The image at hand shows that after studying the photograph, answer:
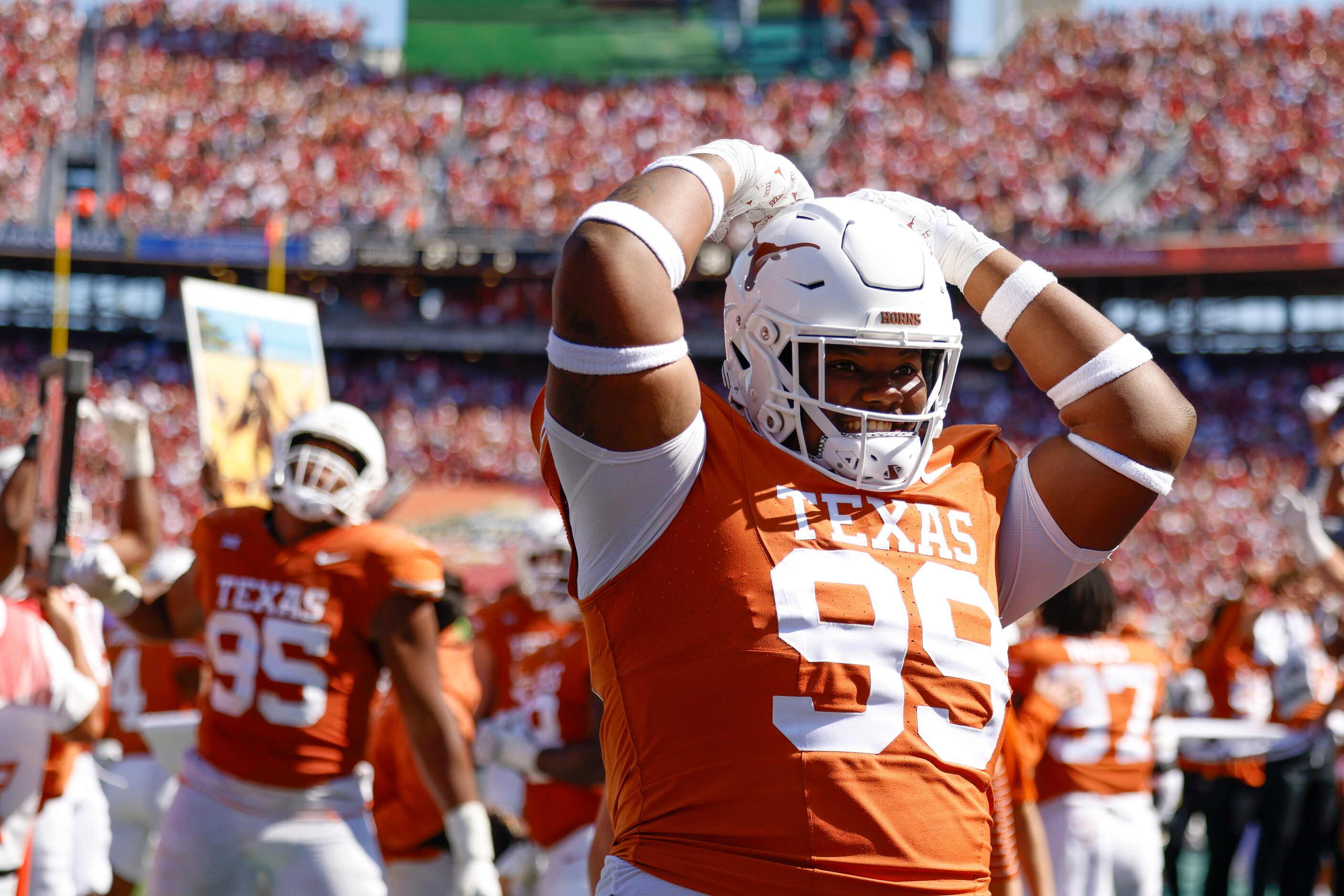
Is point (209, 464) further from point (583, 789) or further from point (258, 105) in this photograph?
point (258, 105)

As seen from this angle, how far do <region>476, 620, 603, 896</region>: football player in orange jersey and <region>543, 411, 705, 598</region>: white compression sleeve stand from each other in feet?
6.80

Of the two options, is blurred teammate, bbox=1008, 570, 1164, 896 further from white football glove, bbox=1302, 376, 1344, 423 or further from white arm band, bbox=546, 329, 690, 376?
white arm band, bbox=546, 329, 690, 376

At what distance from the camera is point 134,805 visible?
6.35 m

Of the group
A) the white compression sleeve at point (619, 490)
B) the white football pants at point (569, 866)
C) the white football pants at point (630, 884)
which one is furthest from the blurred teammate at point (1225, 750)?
the white compression sleeve at point (619, 490)

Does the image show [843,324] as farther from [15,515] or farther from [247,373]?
[247,373]

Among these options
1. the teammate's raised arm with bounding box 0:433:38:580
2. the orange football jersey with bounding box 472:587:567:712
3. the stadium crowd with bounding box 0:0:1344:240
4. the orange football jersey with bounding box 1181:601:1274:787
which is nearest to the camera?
the teammate's raised arm with bounding box 0:433:38:580

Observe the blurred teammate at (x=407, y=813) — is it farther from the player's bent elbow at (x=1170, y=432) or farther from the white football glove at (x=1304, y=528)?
the white football glove at (x=1304, y=528)

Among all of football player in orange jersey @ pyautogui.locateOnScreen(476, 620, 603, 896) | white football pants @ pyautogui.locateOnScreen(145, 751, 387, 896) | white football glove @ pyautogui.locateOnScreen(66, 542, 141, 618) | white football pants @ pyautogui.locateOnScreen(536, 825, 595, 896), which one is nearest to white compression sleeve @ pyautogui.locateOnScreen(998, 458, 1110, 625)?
football player in orange jersey @ pyautogui.locateOnScreen(476, 620, 603, 896)

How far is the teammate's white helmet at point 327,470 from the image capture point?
12.4 feet

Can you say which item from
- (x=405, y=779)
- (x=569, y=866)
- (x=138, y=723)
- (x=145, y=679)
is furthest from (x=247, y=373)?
(x=569, y=866)

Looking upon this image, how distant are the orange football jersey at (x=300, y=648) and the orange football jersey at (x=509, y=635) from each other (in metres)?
1.51

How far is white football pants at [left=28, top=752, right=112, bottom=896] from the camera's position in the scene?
15.8 ft

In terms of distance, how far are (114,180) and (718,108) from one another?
44.1 feet

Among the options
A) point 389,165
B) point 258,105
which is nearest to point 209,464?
point 389,165
